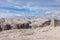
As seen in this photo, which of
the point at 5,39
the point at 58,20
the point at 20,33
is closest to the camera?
the point at 5,39

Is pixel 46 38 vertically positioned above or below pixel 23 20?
below

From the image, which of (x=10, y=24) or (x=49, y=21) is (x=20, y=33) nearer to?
(x=10, y=24)

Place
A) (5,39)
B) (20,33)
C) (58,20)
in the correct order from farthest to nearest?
(58,20)
(20,33)
(5,39)

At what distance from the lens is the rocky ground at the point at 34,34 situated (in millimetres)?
3996

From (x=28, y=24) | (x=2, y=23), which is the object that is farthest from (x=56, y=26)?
(x=2, y=23)

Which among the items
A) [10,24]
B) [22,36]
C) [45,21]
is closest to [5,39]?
[22,36]

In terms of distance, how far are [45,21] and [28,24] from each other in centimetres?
53

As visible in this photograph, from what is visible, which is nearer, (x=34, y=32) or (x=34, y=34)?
(x=34, y=34)

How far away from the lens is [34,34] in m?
4.23

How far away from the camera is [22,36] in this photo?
4066 mm

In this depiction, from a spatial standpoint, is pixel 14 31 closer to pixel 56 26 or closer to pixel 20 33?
pixel 20 33

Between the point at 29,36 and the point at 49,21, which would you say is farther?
the point at 49,21

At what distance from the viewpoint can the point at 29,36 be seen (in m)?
4.10

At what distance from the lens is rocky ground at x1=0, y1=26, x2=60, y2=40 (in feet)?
13.1
